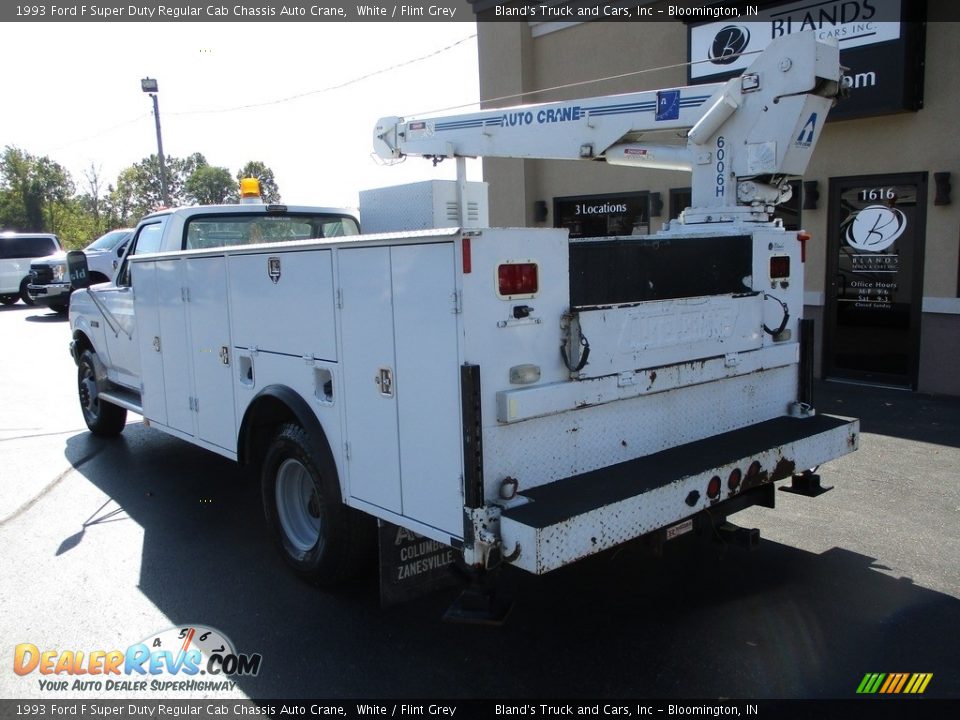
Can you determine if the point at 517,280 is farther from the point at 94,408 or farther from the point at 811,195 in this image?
the point at 811,195

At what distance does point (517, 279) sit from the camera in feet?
11.1

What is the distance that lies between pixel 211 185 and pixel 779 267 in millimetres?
71688

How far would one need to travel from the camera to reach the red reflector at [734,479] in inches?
154

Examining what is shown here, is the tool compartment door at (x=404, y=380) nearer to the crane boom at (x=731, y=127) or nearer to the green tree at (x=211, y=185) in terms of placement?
the crane boom at (x=731, y=127)

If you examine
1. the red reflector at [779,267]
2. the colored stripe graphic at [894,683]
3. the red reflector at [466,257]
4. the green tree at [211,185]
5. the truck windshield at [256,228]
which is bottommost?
the colored stripe graphic at [894,683]

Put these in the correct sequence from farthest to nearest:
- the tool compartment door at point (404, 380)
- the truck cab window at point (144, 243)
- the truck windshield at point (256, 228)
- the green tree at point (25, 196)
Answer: the green tree at point (25, 196) → the truck cab window at point (144, 243) → the truck windshield at point (256, 228) → the tool compartment door at point (404, 380)

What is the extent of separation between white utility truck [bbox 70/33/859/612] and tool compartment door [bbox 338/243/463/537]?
0.01m

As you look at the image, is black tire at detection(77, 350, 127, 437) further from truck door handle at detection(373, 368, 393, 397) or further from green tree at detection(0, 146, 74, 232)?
green tree at detection(0, 146, 74, 232)

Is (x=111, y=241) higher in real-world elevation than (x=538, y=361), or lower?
higher

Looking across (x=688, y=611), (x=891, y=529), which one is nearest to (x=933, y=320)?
(x=891, y=529)

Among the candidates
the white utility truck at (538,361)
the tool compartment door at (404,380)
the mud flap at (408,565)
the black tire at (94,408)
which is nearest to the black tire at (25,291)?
the black tire at (94,408)

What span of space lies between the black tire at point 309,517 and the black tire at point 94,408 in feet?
13.1

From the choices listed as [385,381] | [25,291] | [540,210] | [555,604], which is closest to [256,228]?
[385,381]

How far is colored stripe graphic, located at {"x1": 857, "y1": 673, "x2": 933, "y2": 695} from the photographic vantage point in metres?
3.38
